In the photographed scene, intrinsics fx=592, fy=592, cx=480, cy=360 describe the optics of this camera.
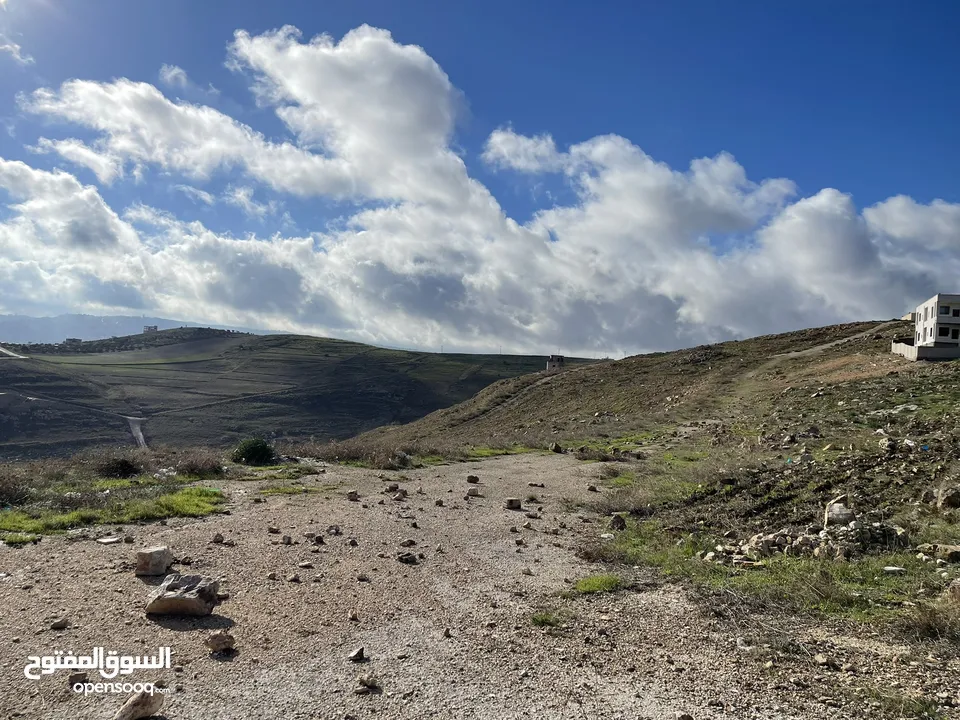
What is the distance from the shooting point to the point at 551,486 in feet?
53.0

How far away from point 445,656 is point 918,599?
509cm

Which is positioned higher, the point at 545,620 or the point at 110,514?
the point at 545,620

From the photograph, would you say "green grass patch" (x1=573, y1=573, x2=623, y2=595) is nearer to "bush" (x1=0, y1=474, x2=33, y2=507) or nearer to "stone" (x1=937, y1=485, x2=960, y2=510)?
"stone" (x1=937, y1=485, x2=960, y2=510)

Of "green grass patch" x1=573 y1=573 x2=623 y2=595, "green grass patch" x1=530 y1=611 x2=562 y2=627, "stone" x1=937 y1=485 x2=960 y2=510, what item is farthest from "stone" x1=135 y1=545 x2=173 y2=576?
"stone" x1=937 y1=485 x2=960 y2=510

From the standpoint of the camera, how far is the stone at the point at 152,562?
761 cm

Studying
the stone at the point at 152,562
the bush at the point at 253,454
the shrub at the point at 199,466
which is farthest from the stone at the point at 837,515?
the bush at the point at 253,454

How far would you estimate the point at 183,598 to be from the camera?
6324 mm

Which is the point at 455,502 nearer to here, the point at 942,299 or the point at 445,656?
the point at 445,656

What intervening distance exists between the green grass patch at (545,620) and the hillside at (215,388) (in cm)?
7719

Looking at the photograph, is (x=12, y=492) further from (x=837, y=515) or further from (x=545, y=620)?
(x=837, y=515)

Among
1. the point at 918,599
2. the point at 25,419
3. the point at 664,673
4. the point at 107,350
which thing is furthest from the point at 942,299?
the point at 107,350

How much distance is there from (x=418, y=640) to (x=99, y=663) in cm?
291

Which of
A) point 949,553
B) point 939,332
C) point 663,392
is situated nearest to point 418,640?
point 949,553

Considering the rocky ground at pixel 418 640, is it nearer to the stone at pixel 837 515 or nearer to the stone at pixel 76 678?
the stone at pixel 76 678
